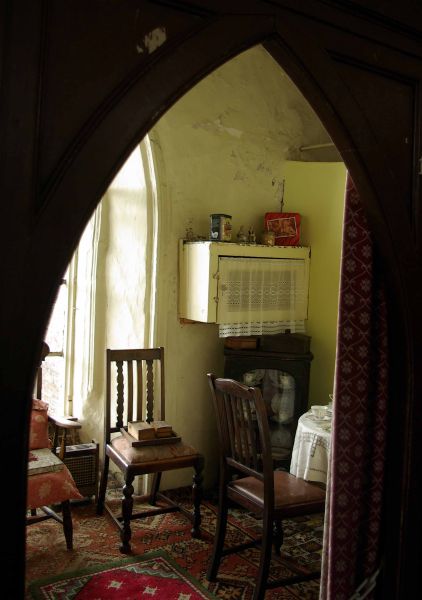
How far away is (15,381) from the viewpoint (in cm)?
95

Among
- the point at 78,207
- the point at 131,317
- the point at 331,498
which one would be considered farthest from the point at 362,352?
the point at 131,317

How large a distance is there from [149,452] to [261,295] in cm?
145

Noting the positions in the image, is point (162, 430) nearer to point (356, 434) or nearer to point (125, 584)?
point (125, 584)

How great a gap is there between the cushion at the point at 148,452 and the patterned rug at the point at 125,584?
577 mm

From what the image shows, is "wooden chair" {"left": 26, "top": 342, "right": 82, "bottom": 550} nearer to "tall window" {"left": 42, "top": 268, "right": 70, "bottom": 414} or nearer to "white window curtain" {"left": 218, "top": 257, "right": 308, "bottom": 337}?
"tall window" {"left": 42, "top": 268, "right": 70, "bottom": 414}

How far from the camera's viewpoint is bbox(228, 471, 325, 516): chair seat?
111 inches

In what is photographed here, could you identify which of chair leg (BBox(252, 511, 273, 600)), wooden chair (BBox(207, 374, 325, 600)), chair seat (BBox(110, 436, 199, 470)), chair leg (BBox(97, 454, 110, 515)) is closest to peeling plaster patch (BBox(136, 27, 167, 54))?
wooden chair (BBox(207, 374, 325, 600))

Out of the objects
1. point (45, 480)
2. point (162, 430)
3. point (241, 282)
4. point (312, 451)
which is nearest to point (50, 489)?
point (45, 480)

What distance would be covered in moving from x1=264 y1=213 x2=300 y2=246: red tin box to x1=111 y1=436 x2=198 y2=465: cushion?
182 centimetres

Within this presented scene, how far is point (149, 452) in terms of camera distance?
351 centimetres

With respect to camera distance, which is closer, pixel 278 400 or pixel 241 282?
pixel 241 282

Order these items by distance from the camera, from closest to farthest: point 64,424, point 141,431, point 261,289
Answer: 1. point 141,431
2. point 64,424
3. point 261,289

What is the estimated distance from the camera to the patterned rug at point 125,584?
2863 mm

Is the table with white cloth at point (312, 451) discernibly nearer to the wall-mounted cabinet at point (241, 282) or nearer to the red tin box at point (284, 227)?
the wall-mounted cabinet at point (241, 282)
